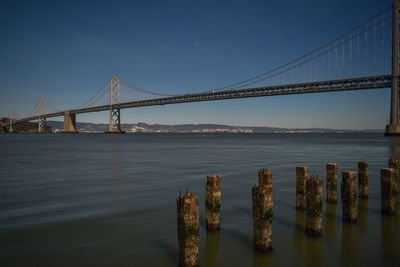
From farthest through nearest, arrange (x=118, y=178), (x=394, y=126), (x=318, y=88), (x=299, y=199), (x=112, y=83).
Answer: (x=112, y=83), (x=318, y=88), (x=394, y=126), (x=118, y=178), (x=299, y=199)

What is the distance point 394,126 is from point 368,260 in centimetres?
4954

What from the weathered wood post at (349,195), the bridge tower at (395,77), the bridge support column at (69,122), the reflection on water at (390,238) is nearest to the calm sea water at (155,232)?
the reflection on water at (390,238)

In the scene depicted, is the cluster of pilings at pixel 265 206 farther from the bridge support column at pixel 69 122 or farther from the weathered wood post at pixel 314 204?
the bridge support column at pixel 69 122

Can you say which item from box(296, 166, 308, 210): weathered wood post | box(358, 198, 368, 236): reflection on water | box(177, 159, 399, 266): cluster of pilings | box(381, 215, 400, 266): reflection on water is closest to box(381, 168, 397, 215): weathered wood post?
box(177, 159, 399, 266): cluster of pilings

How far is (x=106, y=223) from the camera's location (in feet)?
17.4

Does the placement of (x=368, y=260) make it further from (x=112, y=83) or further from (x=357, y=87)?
(x=112, y=83)

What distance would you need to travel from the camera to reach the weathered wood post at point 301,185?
562cm

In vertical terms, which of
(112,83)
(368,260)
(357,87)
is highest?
(112,83)

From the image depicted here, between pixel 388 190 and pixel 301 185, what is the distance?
1.63 meters

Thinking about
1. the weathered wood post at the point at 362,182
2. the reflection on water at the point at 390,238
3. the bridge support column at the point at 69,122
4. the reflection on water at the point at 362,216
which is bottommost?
the reflection on water at the point at 390,238

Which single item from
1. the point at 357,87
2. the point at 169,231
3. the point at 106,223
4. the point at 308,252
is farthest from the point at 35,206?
the point at 357,87

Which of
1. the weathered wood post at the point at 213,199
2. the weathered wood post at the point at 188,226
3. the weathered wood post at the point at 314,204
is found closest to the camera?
the weathered wood post at the point at 188,226

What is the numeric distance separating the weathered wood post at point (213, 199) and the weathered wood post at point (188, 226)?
1150 millimetres

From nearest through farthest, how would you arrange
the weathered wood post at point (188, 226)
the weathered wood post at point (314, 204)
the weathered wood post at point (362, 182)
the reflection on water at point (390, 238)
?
the weathered wood post at point (188, 226) < the reflection on water at point (390, 238) < the weathered wood post at point (314, 204) < the weathered wood post at point (362, 182)
